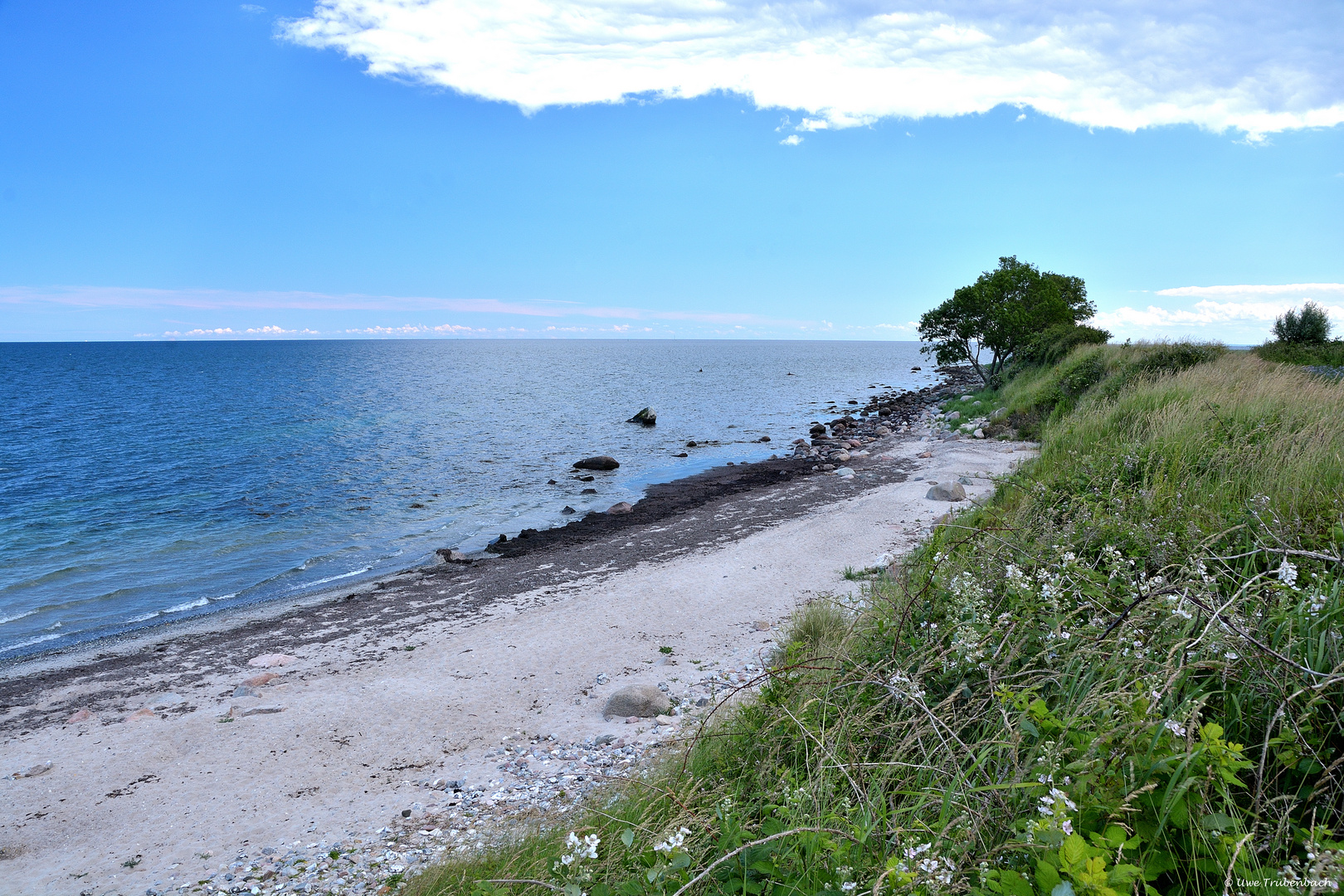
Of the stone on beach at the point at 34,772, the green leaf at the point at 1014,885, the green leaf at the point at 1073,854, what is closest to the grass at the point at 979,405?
the green leaf at the point at 1014,885

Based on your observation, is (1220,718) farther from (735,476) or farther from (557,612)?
(735,476)

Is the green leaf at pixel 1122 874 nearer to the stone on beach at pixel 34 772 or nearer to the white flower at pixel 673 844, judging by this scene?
the white flower at pixel 673 844

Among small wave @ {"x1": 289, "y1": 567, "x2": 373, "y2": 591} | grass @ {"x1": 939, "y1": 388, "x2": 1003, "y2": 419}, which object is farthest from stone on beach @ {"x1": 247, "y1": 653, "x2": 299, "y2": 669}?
grass @ {"x1": 939, "y1": 388, "x2": 1003, "y2": 419}

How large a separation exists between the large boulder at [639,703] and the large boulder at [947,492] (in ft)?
37.6

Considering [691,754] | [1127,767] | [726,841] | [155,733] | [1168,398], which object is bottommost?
[155,733]

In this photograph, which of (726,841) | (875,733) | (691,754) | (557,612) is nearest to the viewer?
(726,841)

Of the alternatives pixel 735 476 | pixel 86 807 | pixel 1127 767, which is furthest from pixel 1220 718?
pixel 735 476

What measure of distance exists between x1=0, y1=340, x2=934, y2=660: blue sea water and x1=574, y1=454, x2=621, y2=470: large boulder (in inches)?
41.5

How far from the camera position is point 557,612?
1251cm

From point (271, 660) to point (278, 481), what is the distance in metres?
18.8

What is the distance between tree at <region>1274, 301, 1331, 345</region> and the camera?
30.2 m

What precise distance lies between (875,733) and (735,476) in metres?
23.9

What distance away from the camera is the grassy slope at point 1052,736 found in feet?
8.13

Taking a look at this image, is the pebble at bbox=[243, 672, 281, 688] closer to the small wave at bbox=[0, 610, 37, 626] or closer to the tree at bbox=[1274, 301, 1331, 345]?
the small wave at bbox=[0, 610, 37, 626]
